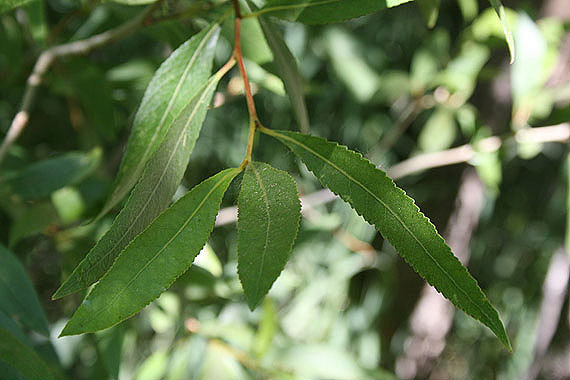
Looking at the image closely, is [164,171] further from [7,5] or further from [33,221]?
[33,221]

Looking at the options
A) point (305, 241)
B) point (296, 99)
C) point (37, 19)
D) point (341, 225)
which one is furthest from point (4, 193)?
point (341, 225)

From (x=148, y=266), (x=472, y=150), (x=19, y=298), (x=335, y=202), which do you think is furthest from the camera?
(x=335, y=202)

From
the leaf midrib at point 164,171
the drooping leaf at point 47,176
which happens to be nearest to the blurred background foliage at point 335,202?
the drooping leaf at point 47,176

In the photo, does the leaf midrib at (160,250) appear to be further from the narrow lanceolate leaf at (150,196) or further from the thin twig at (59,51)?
the thin twig at (59,51)

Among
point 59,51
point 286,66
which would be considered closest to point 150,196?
point 286,66

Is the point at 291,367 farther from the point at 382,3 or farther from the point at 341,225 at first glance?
the point at 382,3
